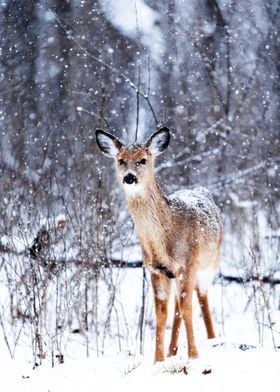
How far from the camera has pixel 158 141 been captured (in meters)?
6.73

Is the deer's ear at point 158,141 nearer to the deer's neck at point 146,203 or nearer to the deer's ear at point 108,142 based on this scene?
the deer's ear at point 108,142

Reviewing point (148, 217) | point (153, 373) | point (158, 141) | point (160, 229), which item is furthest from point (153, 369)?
point (158, 141)

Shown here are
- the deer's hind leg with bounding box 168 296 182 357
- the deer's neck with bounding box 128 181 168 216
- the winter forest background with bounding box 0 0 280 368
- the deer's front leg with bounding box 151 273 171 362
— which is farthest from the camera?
the winter forest background with bounding box 0 0 280 368

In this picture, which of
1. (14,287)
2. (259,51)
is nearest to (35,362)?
(14,287)

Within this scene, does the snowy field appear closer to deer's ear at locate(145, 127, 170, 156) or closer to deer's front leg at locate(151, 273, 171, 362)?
deer's front leg at locate(151, 273, 171, 362)

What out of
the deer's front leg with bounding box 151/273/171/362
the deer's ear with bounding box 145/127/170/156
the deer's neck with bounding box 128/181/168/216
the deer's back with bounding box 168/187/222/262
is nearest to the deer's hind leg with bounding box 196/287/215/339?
the deer's back with bounding box 168/187/222/262

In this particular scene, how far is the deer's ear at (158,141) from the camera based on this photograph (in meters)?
6.66

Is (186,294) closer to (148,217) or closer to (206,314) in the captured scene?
(148,217)

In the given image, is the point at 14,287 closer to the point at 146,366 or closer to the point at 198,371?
the point at 146,366

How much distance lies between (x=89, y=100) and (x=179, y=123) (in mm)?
2311

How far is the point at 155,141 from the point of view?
6.73 meters

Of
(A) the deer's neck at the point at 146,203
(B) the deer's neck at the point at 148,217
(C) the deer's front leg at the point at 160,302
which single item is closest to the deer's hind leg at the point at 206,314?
(C) the deer's front leg at the point at 160,302

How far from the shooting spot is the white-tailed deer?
6.38m

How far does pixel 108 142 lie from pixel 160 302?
162 centimetres
